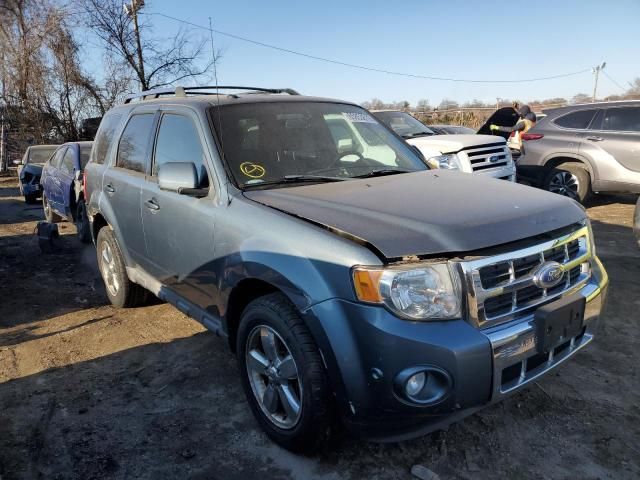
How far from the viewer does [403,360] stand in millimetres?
2107

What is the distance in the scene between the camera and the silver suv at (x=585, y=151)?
7609 millimetres

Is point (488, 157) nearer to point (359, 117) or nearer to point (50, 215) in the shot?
point (359, 117)

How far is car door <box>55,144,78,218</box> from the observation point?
8325 mm

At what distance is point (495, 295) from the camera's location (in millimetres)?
2254

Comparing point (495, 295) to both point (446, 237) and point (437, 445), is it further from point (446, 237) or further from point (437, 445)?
point (437, 445)

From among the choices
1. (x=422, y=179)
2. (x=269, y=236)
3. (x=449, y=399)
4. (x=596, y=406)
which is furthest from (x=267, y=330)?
(x=596, y=406)

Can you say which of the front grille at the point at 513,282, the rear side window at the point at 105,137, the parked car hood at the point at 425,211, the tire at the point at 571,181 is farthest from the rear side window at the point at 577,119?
the rear side window at the point at 105,137

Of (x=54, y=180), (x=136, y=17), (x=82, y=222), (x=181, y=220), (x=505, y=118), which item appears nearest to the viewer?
(x=181, y=220)

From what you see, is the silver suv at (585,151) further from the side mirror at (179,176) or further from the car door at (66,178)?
the car door at (66,178)

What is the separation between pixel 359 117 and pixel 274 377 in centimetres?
227

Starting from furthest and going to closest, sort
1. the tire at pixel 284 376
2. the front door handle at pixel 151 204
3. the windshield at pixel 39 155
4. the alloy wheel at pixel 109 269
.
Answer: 1. the windshield at pixel 39 155
2. the alloy wheel at pixel 109 269
3. the front door handle at pixel 151 204
4. the tire at pixel 284 376

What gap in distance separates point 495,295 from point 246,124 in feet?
6.51

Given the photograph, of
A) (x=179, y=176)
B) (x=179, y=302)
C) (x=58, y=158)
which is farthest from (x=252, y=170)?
(x=58, y=158)

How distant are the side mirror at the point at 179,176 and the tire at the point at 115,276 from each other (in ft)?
5.76
